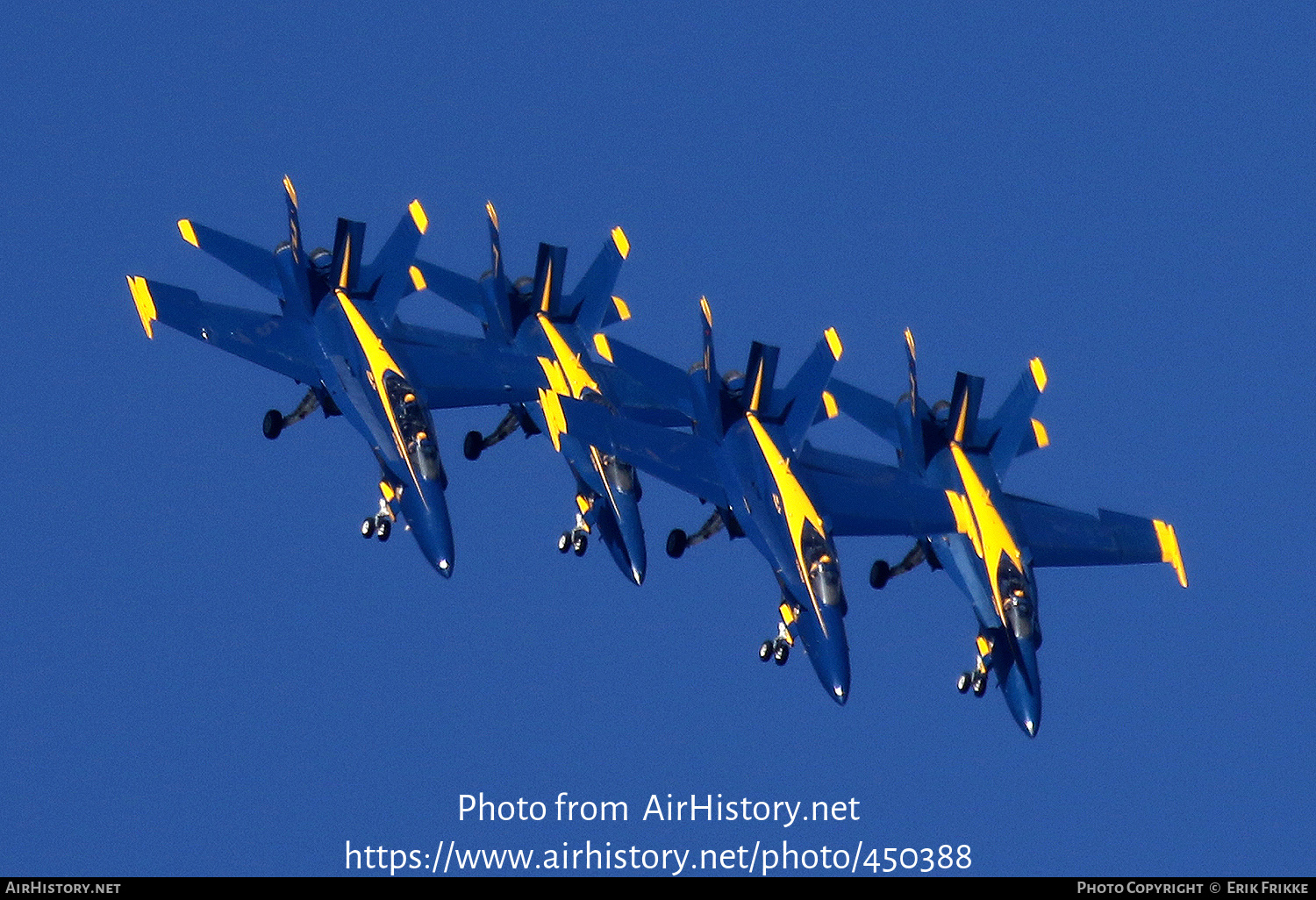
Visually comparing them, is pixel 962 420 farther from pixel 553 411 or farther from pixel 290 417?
pixel 290 417

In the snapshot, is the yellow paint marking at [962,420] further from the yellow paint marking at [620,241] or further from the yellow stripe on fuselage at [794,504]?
the yellow paint marking at [620,241]

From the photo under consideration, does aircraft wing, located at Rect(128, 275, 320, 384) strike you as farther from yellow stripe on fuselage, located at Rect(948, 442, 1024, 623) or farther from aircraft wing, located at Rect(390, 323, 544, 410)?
yellow stripe on fuselage, located at Rect(948, 442, 1024, 623)

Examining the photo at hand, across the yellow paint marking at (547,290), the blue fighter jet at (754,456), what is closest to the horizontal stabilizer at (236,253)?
the yellow paint marking at (547,290)

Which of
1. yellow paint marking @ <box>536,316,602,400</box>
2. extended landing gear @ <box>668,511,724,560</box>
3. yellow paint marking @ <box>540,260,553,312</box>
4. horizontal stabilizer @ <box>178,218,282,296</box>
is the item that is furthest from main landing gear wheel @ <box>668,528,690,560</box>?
horizontal stabilizer @ <box>178,218,282,296</box>

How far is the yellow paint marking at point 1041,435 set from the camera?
4476 inches

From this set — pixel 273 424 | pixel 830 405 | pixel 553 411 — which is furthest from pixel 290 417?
pixel 830 405

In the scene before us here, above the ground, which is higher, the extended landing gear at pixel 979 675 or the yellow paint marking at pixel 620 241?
the yellow paint marking at pixel 620 241

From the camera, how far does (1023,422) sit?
11150 cm

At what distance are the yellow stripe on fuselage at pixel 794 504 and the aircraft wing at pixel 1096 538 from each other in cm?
740

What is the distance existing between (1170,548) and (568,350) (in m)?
19.1

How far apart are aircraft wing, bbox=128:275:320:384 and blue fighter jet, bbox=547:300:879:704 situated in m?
7.95

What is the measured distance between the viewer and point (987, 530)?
355ft
